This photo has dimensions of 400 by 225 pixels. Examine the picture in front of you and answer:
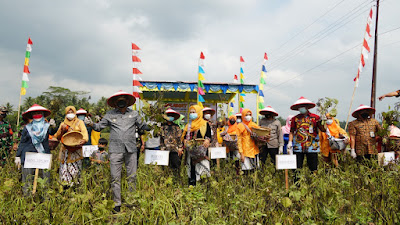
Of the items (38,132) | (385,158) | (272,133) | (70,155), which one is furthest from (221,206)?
(385,158)

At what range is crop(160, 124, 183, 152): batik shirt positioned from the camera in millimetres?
4949

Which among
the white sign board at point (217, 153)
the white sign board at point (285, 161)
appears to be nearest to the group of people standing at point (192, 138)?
the white sign board at point (217, 153)

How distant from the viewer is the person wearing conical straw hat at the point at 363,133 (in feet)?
16.6

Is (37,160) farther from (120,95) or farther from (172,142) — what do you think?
(172,142)

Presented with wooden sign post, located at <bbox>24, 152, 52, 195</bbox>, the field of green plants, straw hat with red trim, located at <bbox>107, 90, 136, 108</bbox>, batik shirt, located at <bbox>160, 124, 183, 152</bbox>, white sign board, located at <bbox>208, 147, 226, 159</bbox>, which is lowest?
the field of green plants

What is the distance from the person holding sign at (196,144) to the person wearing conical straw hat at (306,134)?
4.86 feet

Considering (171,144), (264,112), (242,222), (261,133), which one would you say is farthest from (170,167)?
(242,222)

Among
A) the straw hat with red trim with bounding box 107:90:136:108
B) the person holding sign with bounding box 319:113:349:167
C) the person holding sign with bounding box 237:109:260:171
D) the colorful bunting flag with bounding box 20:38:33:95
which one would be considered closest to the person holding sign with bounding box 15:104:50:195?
the straw hat with red trim with bounding box 107:90:136:108

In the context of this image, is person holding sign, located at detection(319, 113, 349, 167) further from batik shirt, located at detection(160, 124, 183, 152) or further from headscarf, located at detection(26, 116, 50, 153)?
headscarf, located at detection(26, 116, 50, 153)

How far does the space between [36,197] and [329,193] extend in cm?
389

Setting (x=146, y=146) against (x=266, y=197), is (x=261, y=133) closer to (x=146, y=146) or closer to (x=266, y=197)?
(x=266, y=197)

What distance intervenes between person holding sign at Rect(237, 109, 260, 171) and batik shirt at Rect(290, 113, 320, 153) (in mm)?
888

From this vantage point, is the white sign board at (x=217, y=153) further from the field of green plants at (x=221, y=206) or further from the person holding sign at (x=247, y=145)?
the field of green plants at (x=221, y=206)

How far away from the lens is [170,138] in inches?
195
